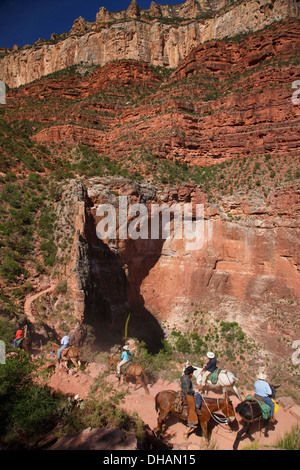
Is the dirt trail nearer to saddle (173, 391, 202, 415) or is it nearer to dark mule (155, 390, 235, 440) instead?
dark mule (155, 390, 235, 440)

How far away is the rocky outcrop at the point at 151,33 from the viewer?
132ft

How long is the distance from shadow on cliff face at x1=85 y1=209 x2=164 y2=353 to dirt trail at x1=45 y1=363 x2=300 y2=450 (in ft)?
9.90

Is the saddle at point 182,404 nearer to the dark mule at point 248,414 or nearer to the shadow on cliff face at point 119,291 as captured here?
the dark mule at point 248,414

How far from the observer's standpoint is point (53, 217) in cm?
1595

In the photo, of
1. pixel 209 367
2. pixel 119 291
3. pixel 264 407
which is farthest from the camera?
pixel 119 291

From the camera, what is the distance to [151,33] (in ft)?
149

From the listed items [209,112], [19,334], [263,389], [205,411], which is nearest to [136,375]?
[205,411]

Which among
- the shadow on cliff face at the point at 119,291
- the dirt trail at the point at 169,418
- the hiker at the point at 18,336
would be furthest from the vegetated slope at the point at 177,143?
the dirt trail at the point at 169,418

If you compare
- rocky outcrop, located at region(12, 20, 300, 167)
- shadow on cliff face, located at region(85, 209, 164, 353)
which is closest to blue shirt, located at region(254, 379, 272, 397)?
shadow on cliff face, located at region(85, 209, 164, 353)

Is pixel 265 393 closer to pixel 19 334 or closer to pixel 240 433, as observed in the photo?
pixel 240 433

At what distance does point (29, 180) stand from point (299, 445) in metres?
19.7

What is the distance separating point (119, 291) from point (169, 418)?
883 centimetres
